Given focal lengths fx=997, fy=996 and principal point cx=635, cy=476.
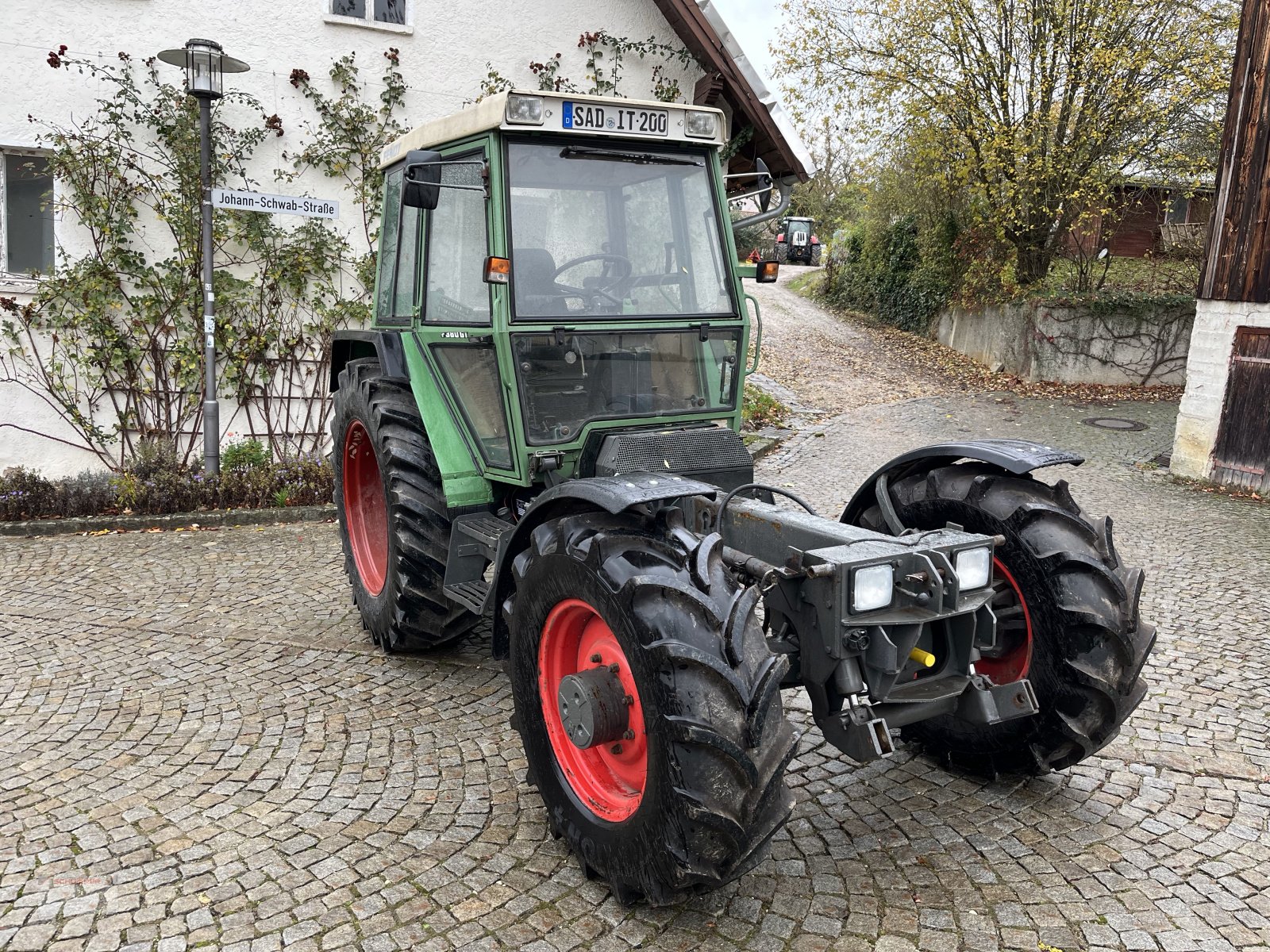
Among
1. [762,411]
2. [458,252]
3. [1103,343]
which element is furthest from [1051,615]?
[1103,343]

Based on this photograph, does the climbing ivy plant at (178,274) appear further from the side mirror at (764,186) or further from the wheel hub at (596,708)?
the wheel hub at (596,708)

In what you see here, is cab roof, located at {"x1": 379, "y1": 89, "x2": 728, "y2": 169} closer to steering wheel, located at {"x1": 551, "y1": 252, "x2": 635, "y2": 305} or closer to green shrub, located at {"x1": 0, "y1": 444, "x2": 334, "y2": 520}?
steering wheel, located at {"x1": 551, "y1": 252, "x2": 635, "y2": 305}

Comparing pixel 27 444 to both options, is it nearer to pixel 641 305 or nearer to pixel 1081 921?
pixel 641 305

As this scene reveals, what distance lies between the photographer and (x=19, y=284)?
8102 mm

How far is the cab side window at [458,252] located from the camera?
13.0 feet

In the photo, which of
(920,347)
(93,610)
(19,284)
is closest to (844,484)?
(93,610)

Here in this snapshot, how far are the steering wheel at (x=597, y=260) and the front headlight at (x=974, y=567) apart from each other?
172 centimetres

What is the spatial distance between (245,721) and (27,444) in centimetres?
574

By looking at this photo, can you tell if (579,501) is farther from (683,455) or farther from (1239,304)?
(1239,304)

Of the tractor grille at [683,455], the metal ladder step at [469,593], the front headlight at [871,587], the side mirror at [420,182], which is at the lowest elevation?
the metal ladder step at [469,593]

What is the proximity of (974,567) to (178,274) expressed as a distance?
7.74 m

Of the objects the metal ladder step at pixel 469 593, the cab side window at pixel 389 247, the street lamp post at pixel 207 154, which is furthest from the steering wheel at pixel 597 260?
the street lamp post at pixel 207 154

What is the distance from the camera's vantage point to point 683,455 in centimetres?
379

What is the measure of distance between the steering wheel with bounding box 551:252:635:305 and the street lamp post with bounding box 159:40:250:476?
4.98m
